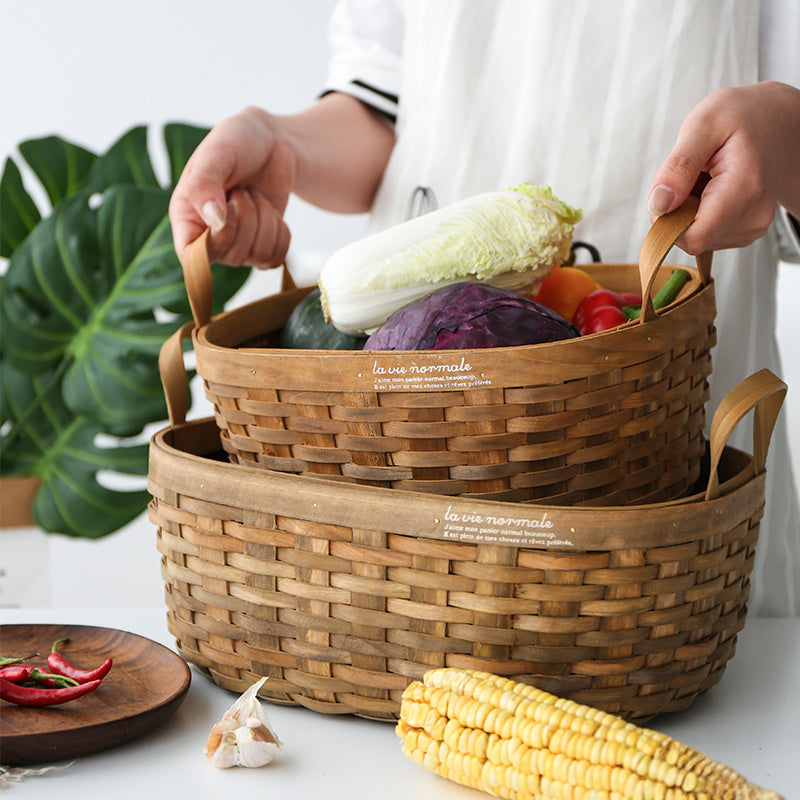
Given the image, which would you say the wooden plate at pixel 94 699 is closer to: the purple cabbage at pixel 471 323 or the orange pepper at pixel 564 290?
the purple cabbage at pixel 471 323

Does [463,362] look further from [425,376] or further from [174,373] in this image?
[174,373]

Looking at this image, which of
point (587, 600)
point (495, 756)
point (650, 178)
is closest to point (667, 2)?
point (650, 178)

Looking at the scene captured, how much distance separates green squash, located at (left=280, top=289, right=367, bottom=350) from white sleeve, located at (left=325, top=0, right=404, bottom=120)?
1.39 feet

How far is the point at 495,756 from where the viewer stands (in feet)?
1.47

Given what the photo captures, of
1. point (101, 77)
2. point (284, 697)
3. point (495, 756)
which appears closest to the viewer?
point (495, 756)

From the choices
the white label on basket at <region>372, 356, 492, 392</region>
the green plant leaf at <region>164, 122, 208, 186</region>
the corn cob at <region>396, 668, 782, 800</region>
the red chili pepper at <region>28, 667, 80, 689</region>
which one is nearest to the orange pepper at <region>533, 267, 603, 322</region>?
the white label on basket at <region>372, 356, 492, 392</region>

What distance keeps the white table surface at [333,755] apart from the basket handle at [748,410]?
16 centimetres

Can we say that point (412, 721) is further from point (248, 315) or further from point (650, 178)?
point (650, 178)

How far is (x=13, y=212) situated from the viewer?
1635 millimetres

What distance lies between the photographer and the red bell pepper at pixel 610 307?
65 cm

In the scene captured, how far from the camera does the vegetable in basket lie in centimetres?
65

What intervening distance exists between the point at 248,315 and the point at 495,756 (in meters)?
0.43

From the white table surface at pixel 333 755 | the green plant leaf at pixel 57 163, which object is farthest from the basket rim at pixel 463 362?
the green plant leaf at pixel 57 163

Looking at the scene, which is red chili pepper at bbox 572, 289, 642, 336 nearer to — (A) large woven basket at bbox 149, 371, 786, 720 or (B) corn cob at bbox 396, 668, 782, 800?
(A) large woven basket at bbox 149, 371, 786, 720
